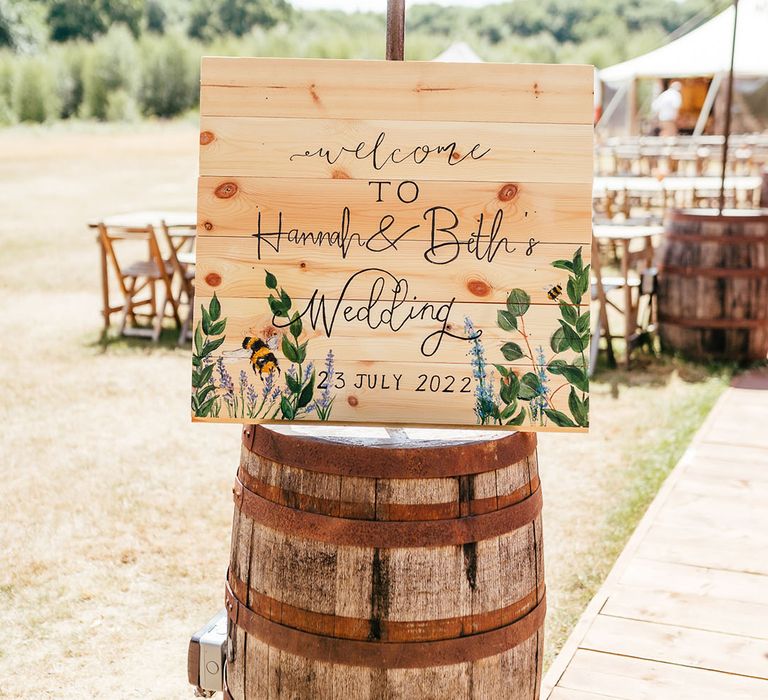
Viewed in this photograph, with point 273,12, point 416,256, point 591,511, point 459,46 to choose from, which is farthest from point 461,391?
point 273,12

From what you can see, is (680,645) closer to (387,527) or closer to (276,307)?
(387,527)

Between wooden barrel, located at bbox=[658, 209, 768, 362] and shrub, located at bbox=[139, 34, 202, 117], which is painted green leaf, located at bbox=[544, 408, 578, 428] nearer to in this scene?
wooden barrel, located at bbox=[658, 209, 768, 362]

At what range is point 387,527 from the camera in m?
1.98

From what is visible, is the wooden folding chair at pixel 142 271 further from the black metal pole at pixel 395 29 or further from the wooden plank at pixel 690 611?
the black metal pole at pixel 395 29

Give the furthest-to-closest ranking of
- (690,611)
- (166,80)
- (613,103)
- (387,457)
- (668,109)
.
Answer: (166,80) < (613,103) < (668,109) < (690,611) < (387,457)

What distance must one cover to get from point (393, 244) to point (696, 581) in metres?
2.12

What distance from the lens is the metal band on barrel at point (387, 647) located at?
2002mm

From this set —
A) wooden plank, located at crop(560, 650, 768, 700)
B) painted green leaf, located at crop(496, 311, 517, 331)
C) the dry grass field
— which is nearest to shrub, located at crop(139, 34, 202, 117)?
the dry grass field

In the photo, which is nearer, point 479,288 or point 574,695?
point 479,288

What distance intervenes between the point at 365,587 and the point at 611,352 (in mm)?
5232

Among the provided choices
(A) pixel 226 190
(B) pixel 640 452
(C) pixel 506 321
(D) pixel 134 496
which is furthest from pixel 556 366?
(B) pixel 640 452

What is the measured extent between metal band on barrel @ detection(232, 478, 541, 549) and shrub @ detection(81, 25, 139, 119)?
41.6m

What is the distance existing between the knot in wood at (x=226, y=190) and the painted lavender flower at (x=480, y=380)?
0.56 m

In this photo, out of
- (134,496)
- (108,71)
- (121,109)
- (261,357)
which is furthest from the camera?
(108,71)
